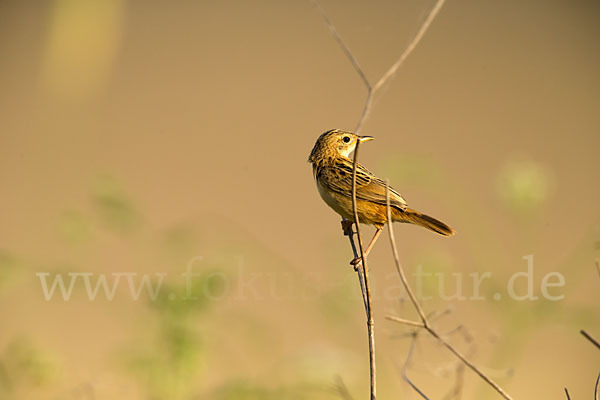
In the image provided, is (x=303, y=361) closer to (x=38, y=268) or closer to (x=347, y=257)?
(x=347, y=257)

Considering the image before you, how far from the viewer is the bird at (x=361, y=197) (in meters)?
2.56

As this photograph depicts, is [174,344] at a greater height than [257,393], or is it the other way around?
[174,344]

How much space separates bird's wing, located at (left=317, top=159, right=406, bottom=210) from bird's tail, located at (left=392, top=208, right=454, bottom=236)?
1.8 inches

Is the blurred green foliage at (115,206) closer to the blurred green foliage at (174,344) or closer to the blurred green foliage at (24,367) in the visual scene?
the blurred green foliage at (174,344)

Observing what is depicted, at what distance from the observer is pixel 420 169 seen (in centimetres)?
302

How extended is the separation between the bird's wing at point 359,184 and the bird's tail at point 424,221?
0.05 m

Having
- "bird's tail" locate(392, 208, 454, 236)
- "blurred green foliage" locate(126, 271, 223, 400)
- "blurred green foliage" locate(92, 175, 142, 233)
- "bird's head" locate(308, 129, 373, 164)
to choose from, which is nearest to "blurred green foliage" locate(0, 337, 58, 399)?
"blurred green foliage" locate(126, 271, 223, 400)

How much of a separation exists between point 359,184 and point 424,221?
12.3 inches

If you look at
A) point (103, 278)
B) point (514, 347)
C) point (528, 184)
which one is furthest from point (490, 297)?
point (103, 278)

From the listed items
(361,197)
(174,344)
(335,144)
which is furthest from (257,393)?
(335,144)

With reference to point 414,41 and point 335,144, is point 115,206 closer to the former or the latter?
point 335,144

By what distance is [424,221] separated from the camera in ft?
8.43

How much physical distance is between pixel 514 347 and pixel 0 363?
2.16m

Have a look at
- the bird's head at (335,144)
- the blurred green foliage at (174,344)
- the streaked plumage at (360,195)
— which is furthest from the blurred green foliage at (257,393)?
the bird's head at (335,144)
